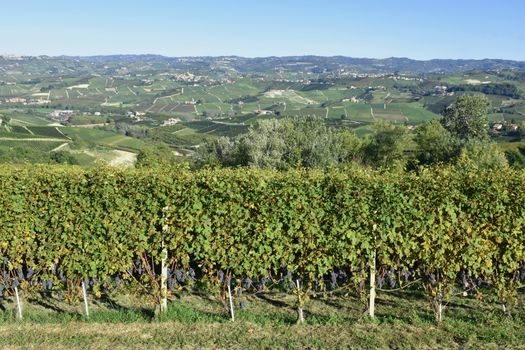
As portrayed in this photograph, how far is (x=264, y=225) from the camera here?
8898mm

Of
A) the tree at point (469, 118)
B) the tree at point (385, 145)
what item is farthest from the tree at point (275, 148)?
the tree at point (469, 118)

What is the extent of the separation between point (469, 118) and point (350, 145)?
65.4ft

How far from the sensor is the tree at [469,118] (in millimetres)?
61375

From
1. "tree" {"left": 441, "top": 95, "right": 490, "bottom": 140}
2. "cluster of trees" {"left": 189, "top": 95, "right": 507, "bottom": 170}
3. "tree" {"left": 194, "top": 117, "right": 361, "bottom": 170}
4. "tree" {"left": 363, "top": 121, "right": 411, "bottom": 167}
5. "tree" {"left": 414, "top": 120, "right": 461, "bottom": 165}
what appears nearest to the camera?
"tree" {"left": 194, "top": 117, "right": 361, "bottom": 170}

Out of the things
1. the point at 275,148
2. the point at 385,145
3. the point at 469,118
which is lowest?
the point at 385,145

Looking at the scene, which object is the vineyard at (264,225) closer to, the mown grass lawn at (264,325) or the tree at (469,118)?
the mown grass lawn at (264,325)

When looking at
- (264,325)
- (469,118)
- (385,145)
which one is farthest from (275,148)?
(469,118)

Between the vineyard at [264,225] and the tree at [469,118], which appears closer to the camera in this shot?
the vineyard at [264,225]

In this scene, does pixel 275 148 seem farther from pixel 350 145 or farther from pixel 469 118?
pixel 469 118

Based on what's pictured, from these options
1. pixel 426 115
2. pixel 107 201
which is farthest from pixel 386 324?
pixel 426 115

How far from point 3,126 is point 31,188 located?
113255 mm

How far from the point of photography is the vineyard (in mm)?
8633

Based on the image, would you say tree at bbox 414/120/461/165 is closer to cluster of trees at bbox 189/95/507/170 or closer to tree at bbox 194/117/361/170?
cluster of trees at bbox 189/95/507/170

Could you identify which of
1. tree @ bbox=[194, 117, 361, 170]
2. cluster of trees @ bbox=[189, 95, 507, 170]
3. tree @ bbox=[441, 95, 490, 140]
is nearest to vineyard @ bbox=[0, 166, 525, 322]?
cluster of trees @ bbox=[189, 95, 507, 170]
